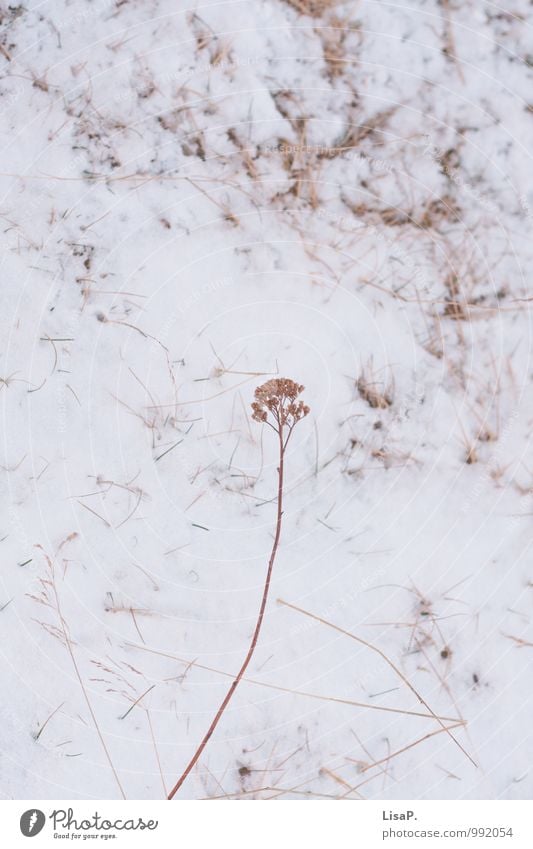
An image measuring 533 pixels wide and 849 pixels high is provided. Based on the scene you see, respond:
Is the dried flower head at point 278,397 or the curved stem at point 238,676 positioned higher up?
the dried flower head at point 278,397

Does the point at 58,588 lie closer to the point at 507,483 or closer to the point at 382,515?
the point at 382,515
